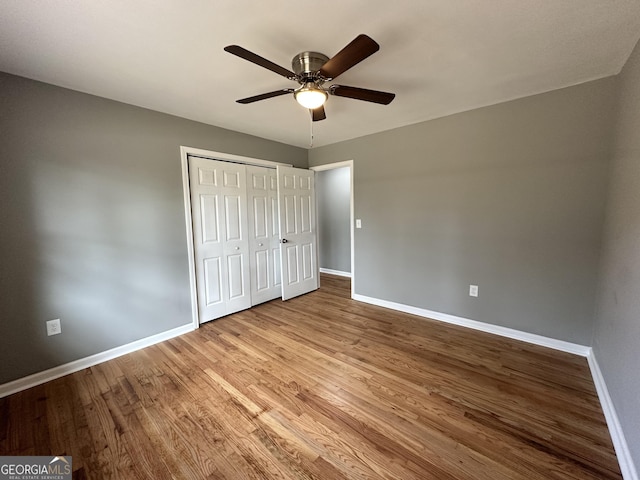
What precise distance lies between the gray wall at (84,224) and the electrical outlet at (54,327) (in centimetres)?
4

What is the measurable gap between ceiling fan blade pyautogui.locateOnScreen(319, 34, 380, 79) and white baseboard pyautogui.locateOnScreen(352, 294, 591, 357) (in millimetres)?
2858

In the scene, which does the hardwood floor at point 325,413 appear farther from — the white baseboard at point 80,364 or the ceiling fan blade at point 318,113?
the ceiling fan blade at point 318,113

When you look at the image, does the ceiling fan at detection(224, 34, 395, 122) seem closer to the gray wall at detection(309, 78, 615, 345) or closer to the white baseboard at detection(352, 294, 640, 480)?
the gray wall at detection(309, 78, 615, 345)

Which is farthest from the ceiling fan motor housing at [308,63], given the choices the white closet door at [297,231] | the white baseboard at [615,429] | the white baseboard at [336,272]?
the white baseboard at [336,272]

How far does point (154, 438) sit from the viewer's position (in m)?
1.54

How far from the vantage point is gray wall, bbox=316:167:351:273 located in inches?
208

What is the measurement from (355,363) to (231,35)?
263 cm

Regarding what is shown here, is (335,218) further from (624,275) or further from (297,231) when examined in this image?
(624,275)

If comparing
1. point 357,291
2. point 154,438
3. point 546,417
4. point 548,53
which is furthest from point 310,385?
point 548,53

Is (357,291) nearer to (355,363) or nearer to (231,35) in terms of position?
(355,363)

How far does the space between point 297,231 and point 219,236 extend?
49.5 inches

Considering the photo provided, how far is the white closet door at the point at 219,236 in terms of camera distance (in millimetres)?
3014

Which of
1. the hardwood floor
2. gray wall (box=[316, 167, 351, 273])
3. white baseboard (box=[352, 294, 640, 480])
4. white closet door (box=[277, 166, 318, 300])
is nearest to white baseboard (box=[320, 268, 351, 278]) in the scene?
gray wall (box=[316, 167, 351, 273])

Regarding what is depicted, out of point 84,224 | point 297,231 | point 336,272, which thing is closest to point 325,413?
point 84,224
